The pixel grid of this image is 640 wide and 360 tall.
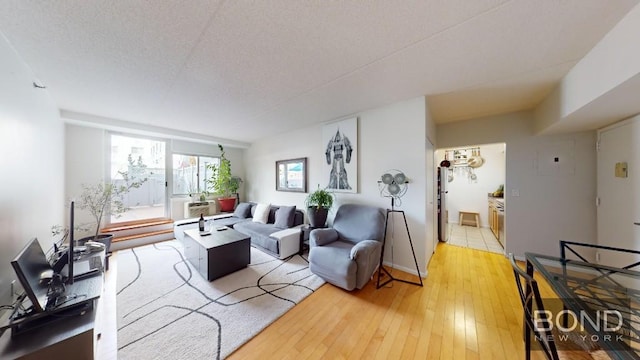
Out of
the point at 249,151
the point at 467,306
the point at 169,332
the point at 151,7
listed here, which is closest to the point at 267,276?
the point at 169,332

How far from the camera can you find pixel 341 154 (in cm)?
349

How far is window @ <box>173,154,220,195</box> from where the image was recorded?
4871mm

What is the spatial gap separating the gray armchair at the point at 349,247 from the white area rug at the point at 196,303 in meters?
0.32

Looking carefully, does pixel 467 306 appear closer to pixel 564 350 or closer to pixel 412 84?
pixel 564 350

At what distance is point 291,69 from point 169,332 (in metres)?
2.72

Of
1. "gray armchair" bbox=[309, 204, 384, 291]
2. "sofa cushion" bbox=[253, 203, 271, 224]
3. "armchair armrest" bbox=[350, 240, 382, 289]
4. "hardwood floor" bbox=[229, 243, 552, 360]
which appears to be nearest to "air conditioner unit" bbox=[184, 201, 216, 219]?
"sofa cushion" bbox=[253, 203, 271, 224]

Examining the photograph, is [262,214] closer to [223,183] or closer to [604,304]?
[223,183]

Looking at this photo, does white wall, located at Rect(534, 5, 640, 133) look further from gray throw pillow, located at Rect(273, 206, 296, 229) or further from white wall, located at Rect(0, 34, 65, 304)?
white wall, located at Rect(0, 34, 65, 304)

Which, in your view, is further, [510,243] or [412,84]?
[510,243]

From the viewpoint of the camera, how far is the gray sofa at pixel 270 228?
3236 millimetres

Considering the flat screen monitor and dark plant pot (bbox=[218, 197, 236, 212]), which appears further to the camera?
dark plant pot (bbox=[218, 197, 236, 212])

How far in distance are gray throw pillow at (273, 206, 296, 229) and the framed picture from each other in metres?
0.58

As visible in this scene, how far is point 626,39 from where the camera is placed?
1.34m

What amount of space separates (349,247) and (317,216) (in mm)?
796
